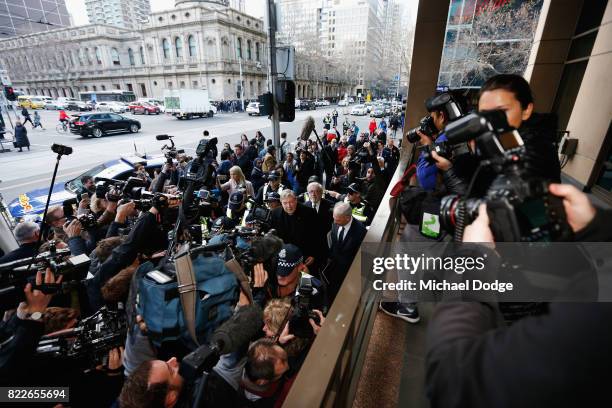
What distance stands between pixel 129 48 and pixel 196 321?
63.9 m

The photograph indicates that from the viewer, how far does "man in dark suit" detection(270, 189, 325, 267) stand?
3879 mm

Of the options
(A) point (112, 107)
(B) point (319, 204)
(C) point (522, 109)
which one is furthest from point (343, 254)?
(A) point (112, 107)

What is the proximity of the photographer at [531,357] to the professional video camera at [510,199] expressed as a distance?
0.07 metres

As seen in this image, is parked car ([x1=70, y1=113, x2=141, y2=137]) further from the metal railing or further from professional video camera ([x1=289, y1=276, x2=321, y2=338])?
the metal railing

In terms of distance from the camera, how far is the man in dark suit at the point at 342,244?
3426 mm

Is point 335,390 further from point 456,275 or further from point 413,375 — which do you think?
point 413,375

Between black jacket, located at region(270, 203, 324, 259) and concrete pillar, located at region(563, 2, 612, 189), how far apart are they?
4.66 metres

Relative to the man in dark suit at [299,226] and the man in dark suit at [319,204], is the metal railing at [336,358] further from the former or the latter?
the man in dark suit at [319,204]

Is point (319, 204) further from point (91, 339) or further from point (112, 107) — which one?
point (112, 107)

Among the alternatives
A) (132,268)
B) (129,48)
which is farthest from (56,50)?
(132,268)

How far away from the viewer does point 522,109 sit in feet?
5.13

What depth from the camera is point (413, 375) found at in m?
2.22

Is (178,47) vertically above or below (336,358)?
above

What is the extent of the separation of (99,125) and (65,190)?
643 inches
